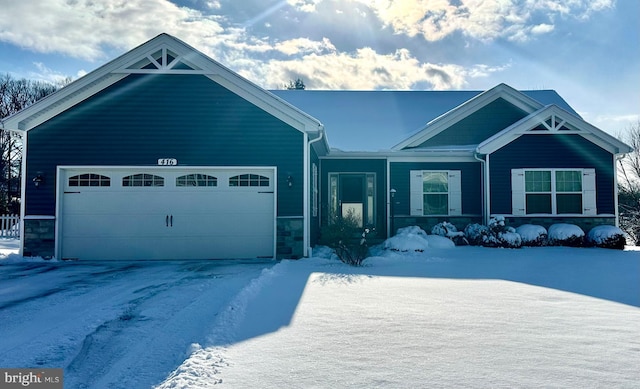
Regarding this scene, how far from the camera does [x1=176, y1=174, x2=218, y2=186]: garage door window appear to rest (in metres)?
10.0

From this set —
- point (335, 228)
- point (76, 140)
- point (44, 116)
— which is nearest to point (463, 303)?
point (335, 228)

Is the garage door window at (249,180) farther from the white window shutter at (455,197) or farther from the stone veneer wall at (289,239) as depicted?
the white window shutter at (455,197)

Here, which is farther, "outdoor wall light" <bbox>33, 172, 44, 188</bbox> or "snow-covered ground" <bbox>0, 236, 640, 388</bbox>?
"outdoor wall light" <bbox>33, 172, 44, 188</bbox>

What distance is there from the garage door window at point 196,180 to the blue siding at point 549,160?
8.44 meters

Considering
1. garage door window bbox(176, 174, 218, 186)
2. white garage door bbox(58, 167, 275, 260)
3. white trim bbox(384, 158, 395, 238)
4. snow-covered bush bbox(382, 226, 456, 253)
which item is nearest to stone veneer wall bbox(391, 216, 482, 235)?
white trim bbox(384, 158, 395, 238)

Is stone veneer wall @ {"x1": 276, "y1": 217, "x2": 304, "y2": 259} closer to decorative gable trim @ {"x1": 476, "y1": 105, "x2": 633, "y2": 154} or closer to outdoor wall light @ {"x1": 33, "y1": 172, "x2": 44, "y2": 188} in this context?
outdoor wall light @ {"x1": 33, "y1": 172, "x2": 44, "y2": 188}

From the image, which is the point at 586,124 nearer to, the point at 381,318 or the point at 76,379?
the point at 381,318

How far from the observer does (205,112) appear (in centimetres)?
1001

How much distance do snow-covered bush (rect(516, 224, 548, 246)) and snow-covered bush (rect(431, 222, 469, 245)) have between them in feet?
5.16

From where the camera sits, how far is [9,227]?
15.9 m

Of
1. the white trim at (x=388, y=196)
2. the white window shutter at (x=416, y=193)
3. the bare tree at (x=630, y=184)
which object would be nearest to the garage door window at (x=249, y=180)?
the white trim at (x=388, y=196)

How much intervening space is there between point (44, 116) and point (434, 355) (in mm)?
10630

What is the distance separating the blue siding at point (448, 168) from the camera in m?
13.1

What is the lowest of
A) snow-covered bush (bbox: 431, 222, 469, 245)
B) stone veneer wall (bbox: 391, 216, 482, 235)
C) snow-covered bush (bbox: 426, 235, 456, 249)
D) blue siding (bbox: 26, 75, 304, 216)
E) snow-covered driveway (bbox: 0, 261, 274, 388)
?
snow-covered driveway (bbox: 0, 261, 274, 388)
